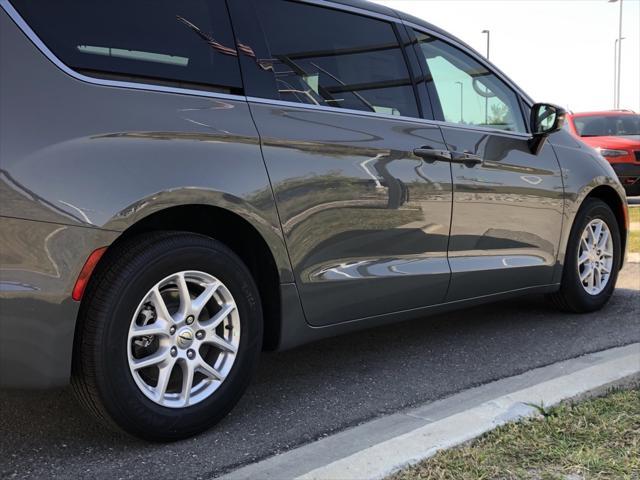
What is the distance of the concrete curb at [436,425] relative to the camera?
7.75ft

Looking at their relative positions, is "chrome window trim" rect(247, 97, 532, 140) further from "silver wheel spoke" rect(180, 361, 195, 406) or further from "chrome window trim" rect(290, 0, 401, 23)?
"silver wheel spoke" rect(180, 361, 195, 406)

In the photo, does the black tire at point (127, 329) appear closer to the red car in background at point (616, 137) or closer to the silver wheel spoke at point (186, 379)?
the silver wheel spoke at point (186, 379)

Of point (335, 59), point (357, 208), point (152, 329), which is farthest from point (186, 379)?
point (335, 59)

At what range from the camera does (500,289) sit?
4.04 m

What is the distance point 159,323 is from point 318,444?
0.72 meters

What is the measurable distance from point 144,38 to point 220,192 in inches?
24.2

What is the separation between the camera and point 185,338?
8.65 ft

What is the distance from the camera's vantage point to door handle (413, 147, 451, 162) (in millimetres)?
3443

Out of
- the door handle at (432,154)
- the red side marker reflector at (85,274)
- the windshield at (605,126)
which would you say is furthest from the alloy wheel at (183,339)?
the windshield at (605,126)

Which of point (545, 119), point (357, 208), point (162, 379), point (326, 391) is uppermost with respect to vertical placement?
point (545, 119)

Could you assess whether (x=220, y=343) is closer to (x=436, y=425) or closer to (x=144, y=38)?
(x=436, y=425)

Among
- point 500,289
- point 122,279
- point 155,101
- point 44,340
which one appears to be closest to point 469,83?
point 500,289

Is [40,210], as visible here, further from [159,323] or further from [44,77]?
[159,323]

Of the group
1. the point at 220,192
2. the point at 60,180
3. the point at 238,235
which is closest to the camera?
the point at 60,180
